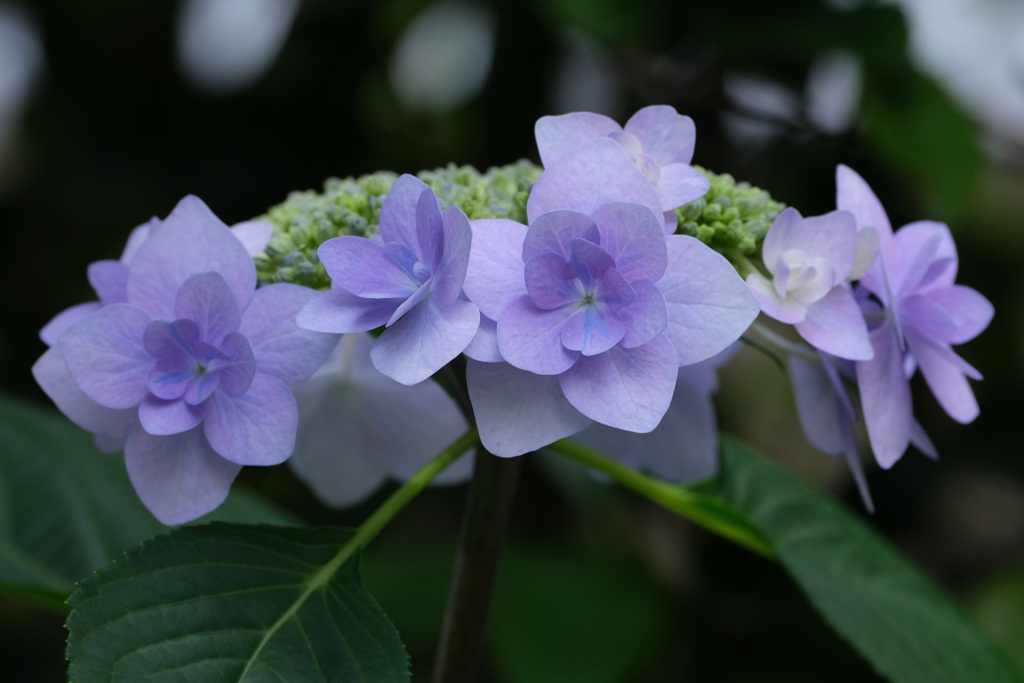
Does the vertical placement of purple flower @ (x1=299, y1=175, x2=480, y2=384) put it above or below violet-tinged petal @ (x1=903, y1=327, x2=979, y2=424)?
above

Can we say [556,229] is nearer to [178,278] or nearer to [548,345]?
[548,345]

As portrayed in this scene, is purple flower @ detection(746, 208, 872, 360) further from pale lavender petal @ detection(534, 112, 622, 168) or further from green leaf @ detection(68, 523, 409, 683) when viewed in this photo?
green leaf @ detection(68, 523, 409, 683)

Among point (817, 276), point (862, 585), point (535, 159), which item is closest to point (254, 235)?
point (817, 276)

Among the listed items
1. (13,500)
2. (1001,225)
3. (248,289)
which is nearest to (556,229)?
(248,289)

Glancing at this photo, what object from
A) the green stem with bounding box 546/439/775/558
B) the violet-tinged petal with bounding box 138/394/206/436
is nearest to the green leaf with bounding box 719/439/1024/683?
the green stem with bounding box 546/439/775/558

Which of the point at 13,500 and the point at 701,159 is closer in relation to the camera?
the point at 13,500
